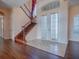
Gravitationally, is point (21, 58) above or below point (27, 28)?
below

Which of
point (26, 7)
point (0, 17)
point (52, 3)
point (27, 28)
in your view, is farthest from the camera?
point (0, 17)

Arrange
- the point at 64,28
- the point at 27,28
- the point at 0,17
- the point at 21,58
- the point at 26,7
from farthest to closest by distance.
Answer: the point at 0,17 → the point at 26,7 → the point at 27,28 → the point at 64,28 → the point at 21,58

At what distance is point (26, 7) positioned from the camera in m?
11.6

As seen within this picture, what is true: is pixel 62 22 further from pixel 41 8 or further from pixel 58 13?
A: pixel 41 8

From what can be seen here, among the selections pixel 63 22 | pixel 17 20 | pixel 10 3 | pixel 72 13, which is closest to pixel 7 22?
pixel 17 20

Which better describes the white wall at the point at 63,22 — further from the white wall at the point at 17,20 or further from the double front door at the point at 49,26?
the white wall at the point at 17,20

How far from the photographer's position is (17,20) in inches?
419

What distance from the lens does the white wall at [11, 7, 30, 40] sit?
34.9ft

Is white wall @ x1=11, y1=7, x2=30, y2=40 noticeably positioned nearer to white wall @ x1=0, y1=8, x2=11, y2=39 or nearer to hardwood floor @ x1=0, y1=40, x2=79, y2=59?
white wall @ x1=0, y1=8, x2=11, y2=39

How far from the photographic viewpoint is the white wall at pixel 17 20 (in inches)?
419

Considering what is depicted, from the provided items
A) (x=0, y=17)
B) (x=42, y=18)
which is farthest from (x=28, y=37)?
(x=0, y=17)

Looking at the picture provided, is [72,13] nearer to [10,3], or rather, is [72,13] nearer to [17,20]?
[17,20]

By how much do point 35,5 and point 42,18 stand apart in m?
1.83

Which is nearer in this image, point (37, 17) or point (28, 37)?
point (28, 37)
